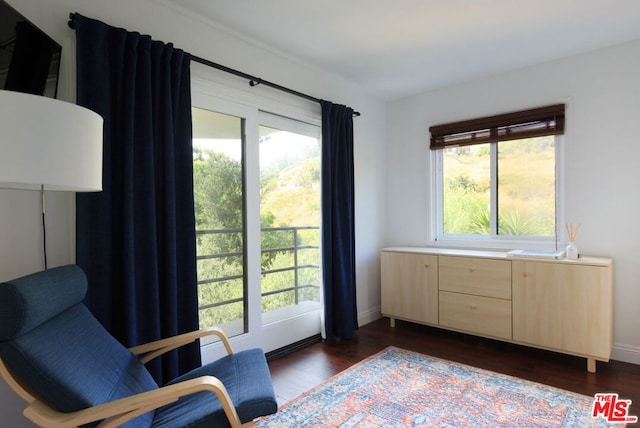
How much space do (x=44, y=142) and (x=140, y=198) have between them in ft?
2.74

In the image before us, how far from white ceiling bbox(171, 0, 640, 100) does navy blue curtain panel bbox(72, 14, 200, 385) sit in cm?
59

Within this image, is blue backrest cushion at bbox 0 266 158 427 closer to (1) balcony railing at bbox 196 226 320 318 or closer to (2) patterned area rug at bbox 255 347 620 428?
(2) patterned area rug at bbox 255 347 620 428

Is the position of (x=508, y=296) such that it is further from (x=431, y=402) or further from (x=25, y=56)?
(x=25, y=56)

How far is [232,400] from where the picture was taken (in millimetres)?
1456

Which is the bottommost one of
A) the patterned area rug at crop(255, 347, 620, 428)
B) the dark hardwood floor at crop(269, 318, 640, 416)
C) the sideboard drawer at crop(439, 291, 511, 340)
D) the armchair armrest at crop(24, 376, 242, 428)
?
the dark hardwood floor at crop(269, 318, 640, 416)

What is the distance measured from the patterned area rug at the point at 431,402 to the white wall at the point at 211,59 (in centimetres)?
131

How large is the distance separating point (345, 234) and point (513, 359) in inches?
68.2

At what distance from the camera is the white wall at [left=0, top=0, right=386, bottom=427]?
1665 millimetres

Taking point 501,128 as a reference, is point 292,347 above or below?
below

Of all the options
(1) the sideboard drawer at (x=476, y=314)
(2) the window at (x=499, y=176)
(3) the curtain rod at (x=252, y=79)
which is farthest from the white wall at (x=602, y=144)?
(3) the curtain rod at (x=252, y=79)

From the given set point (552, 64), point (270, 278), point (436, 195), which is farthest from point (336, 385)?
point (552, 64)

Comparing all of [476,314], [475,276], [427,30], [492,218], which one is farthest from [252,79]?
[476,314]

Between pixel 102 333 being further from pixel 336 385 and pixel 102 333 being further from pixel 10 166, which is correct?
pixel 336 385

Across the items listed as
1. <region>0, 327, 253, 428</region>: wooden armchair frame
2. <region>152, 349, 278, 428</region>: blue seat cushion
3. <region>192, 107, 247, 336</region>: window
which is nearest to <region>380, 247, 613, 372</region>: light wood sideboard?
<region>192, 107, 247, 336</region>: window
